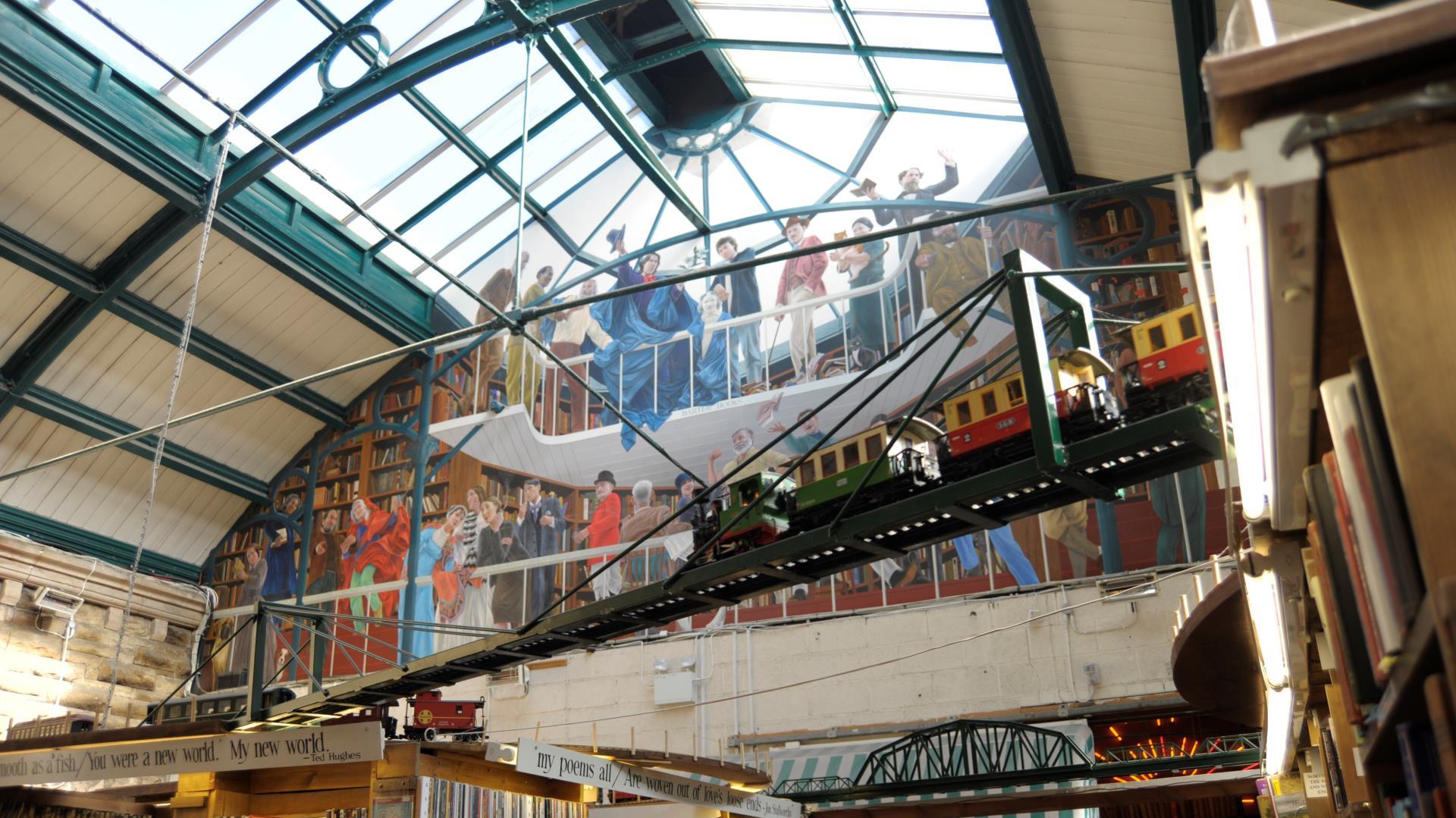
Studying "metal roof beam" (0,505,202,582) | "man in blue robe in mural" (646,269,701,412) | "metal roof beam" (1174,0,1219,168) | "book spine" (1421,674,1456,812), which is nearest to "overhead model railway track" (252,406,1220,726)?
"metal roof beam" (1174,0,1219,168)

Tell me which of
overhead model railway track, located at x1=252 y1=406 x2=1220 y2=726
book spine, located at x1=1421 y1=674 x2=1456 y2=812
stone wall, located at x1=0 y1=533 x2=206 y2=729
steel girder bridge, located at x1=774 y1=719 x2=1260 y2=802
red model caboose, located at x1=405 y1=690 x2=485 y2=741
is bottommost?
book spine, located at x1=1421 y1=674 x2=1456 y2=812

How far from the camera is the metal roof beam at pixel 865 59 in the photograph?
1219 cm

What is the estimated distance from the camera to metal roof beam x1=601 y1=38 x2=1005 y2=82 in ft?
40.0

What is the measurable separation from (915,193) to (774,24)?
2.58 m

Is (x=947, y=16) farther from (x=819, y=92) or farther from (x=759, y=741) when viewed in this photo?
(x=759, y=741)

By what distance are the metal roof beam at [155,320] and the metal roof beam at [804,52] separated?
6.30m

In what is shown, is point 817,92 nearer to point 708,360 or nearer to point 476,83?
point 708,360

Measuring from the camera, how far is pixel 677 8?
44.1 feet

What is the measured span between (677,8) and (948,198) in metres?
3.96

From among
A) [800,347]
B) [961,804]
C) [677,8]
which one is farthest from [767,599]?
[677,8]

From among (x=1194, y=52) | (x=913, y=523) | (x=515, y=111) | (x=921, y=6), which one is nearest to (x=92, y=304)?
(x=515, y=111)

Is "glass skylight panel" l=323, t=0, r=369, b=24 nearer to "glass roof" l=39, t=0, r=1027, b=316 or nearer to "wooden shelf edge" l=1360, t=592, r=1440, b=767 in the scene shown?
"glass roof" l=39, t=0, r=1027, b=316

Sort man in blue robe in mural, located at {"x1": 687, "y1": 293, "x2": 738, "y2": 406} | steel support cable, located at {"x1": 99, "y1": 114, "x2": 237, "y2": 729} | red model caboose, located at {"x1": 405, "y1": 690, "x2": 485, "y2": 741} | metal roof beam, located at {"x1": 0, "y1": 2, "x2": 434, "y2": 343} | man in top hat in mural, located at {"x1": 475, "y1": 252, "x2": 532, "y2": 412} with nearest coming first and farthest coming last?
steel support cable, located at {"x1": 99, "y1": 114, "x2": 237, "y2": 729}
red model caboose, located at {"x1": 405, "y1": 690, "x2": 485, "y2": 741}
metal roof beam, located at {"x1": 0, "y1": 2, "x2": 434, "y2": 343}
man in blue robe in mural, located at {"x1": 687, "y1": 293, "x2": 738, "y2": 406}
man in top hat in mural, located at {"x1": 475, "y1": 252, "x2": 532, "y2": 412}

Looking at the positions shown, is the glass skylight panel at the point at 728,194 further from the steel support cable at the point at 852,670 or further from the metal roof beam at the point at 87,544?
the metal roof beam at the point at 87,544
